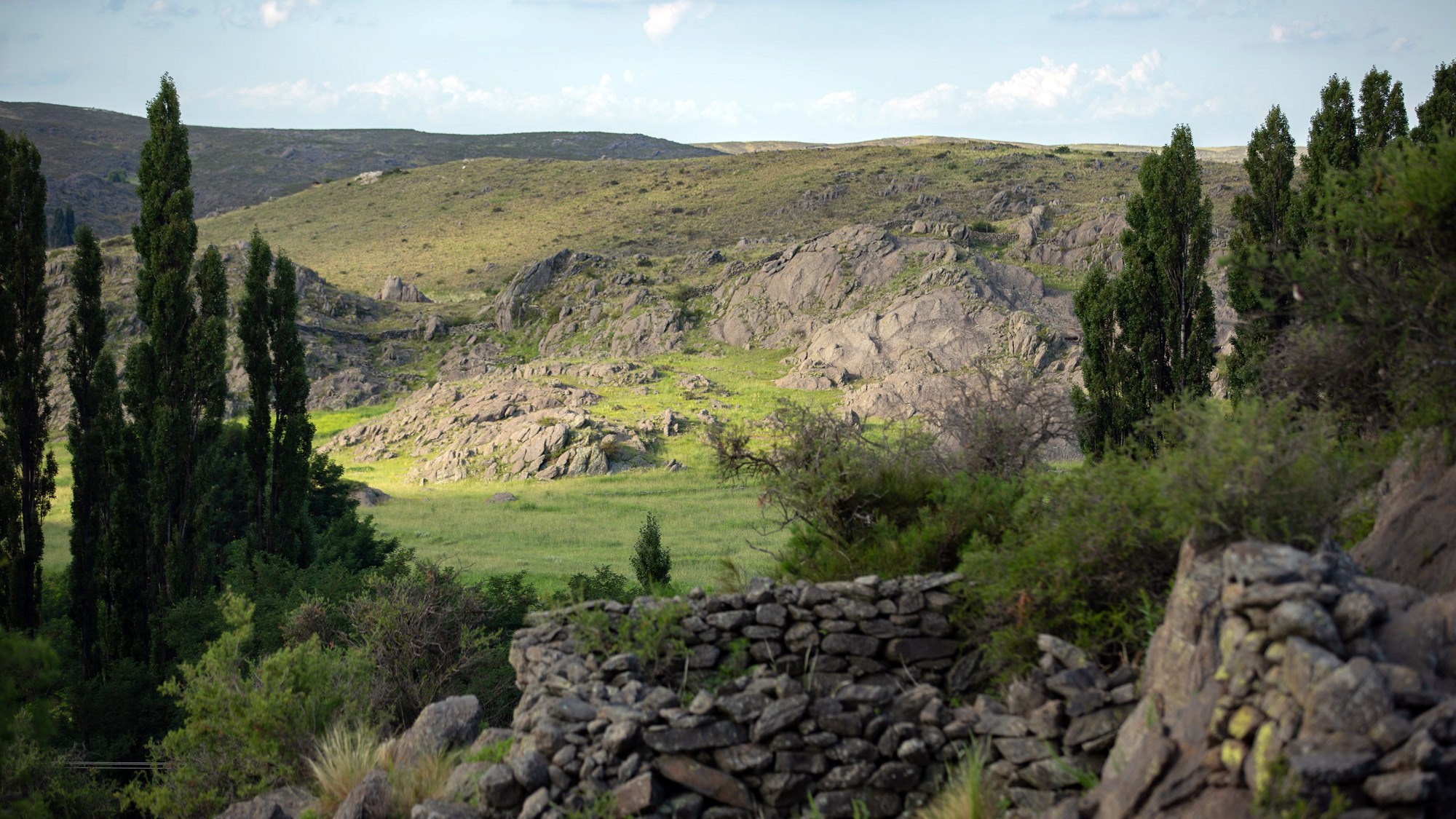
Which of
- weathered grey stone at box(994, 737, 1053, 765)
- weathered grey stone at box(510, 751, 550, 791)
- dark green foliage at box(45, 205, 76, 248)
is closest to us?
weathered grey stone at box(994, 737, 1053, 765)

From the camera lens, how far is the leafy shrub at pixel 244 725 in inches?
497

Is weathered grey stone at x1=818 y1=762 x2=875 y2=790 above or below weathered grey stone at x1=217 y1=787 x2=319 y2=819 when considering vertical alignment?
above

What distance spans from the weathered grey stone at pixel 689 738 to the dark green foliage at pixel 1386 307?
6723 mm

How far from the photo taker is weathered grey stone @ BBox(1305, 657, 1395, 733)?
5539 mm

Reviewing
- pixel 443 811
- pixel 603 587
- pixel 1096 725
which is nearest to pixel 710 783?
pixel 443 811

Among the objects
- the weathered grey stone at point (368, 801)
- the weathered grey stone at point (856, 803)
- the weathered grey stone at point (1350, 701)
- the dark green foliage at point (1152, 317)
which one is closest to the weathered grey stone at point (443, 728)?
the weathered grey stone at point (368, 801)

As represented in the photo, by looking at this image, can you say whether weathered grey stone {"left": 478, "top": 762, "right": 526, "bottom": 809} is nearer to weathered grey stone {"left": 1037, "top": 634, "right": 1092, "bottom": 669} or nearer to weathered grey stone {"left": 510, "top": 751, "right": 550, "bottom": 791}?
weathered grey stone {"left": 510, "top": 751, "right": 550, "bottom": 791}

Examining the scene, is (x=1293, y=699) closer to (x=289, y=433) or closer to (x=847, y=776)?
(x=847, y=776)

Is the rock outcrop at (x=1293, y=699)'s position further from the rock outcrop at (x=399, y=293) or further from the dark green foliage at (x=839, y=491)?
the rock outcrop at (x=399, y=293)

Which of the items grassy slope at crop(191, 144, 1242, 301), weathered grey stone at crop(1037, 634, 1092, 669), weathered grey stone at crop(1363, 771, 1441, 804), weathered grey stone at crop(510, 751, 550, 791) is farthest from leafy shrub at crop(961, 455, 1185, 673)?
grassy slope at crop(191, 144, 1242, 301)

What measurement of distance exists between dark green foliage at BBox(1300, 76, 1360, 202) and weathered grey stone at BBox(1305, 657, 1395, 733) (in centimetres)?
1881

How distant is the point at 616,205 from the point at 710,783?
112 m

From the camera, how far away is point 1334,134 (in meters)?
21.2

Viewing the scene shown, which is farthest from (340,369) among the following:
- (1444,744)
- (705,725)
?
(1444,744)
